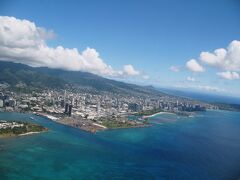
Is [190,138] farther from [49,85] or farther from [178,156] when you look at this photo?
[49,85]

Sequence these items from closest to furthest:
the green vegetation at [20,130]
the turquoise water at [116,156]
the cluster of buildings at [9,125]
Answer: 1. the turquoise water at [116,156]
2. the green vegetation at [20,130]
3. the cluster of buildings at [9,125]

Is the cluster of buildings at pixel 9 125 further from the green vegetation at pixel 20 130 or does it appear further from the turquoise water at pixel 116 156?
the turquoise water at pixel 116 156

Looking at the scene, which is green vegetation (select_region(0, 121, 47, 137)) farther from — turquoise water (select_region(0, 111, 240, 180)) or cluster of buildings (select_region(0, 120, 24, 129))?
turquoise water (select_region(0, 111, 240, 180))

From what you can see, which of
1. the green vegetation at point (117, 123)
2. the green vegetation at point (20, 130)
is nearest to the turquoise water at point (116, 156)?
the green vegetation at point (20, 130)

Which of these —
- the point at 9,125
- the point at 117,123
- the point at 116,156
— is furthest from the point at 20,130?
the point at 117,123

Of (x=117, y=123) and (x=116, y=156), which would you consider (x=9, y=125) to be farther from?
(x=117, y=123)

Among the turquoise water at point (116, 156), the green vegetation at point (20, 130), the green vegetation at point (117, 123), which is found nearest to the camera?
the turquoise water at point (116, 156)

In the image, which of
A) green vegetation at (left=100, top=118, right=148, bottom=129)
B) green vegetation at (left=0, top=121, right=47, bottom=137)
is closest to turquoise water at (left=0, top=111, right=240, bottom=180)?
green vegetation at (left=0, top=121, right=47, bottom=137)

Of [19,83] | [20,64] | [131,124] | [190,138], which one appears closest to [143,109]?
[131,124]

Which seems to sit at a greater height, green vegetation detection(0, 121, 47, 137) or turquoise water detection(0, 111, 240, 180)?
green vegetation detection(0, 121, 47, 137)
